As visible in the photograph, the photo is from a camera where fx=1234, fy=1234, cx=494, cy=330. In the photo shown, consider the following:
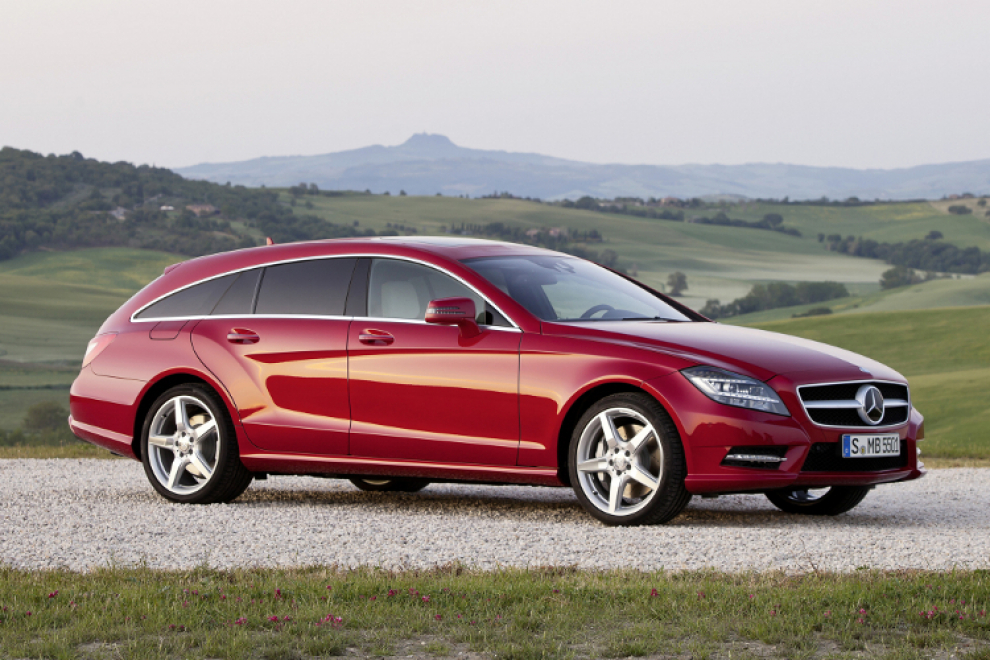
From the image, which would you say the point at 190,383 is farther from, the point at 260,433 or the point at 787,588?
the point at 787,588

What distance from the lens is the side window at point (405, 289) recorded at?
8.10m

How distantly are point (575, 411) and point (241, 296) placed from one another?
2858mm

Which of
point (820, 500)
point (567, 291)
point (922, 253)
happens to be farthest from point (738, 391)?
point (922, 253)

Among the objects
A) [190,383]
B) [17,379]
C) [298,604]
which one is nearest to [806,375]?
[298,604]

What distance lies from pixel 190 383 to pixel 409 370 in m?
1.98

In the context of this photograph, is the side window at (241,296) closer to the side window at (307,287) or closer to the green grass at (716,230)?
the side window at (307,287)

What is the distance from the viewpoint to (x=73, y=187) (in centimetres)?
14050

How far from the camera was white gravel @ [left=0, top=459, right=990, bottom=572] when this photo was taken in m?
6.29

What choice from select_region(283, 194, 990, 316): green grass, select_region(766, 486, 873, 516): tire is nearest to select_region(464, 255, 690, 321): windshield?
select_region(766, 486, 873, 516): tire

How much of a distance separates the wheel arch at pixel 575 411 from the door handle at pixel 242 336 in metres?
2.41

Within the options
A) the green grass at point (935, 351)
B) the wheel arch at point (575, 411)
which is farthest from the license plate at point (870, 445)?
the green grass at point (935, 351)

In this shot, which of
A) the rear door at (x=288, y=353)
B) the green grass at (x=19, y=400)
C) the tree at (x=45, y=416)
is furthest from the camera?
the green grass at (x=19, y=400)

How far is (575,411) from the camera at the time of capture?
24.5 ft

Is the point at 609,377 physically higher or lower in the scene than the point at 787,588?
higher
